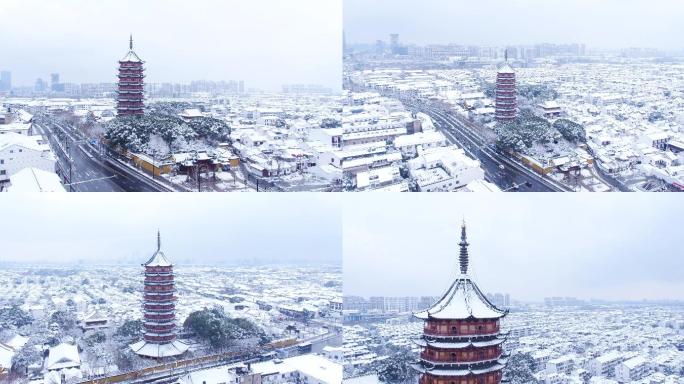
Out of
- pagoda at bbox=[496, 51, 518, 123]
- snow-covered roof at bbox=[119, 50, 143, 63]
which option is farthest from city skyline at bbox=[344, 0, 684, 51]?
snow-covered roof at bbox=[119, 50, 143, 63]

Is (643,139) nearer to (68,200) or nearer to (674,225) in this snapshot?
(674,225)

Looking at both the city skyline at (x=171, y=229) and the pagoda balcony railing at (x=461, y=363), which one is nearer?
the pagoda balcony railing at (x=461, y=363)

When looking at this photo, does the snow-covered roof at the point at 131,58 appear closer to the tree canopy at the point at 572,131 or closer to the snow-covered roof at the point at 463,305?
the snow-covered roof at the point at 463,305

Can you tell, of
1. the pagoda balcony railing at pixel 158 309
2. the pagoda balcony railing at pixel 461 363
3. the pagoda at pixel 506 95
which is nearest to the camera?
the pagoda balcony railing at pixel 461 363

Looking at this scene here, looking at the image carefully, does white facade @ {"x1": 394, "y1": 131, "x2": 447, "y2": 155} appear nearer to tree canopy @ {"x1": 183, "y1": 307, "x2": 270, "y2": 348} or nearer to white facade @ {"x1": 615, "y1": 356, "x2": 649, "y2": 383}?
tree canopy @ {"x1": 183, "y1": 307, "x2": 270, "y2": 348}

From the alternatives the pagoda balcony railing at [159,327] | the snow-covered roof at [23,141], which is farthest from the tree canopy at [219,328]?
the snow-covered roof at [23,141]

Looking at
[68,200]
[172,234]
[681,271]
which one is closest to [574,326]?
[681,271]
